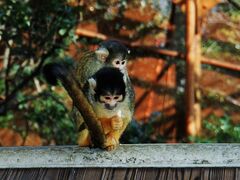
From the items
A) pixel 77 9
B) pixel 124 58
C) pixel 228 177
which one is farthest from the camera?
pixel 77 9

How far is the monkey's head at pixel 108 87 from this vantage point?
213 centimetres

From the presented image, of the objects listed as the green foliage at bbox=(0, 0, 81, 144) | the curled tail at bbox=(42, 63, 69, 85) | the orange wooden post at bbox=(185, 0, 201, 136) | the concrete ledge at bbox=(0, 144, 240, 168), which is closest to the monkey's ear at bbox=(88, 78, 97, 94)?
the concrete ledge at bbox=(0, 144, 240, 168)

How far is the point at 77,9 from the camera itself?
404 centimetres

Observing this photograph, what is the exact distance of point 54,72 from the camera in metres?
1.58

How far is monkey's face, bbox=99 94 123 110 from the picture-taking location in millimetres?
2158

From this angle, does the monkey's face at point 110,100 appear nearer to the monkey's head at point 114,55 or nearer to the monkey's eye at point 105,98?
the monkey's eye at point 105,98

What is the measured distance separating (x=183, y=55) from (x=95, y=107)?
3.57 m

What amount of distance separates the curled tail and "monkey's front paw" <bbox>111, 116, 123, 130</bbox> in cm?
65

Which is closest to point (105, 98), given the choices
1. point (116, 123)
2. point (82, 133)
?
point (116, 123)

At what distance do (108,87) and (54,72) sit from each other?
1.80 ft

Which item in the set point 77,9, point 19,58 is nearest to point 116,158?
point 77,9

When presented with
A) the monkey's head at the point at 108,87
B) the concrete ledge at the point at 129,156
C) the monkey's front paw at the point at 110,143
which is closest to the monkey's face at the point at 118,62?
the monkey's head at the point at 108,87

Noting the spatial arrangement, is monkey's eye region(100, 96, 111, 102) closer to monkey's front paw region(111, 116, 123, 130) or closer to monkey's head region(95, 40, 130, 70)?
monkey's front paw region(111, 116, 123, 130)

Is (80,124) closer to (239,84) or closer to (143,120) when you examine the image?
(143,120)
